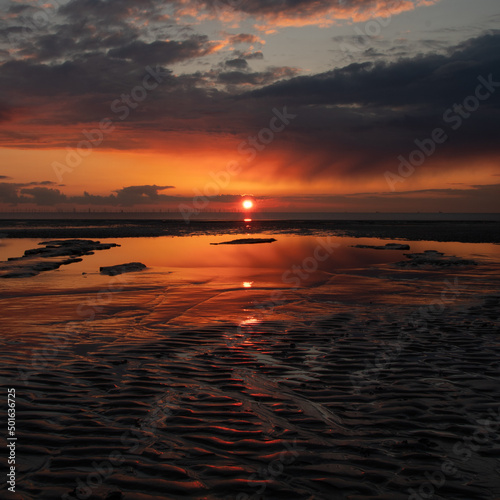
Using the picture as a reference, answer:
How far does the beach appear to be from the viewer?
5.01m

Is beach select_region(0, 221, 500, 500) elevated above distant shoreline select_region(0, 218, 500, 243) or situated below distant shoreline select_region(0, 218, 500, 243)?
below

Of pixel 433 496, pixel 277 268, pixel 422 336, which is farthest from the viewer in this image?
pixel 277 268

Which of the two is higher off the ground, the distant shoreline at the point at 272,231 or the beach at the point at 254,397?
the distant shoreline at the point at 272,231

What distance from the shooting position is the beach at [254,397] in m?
5.01

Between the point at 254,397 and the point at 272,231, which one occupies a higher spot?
the point at 272,231

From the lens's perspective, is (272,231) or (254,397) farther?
(272,231)

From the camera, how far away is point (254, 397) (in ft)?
23.9

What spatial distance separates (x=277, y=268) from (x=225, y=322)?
581 inches

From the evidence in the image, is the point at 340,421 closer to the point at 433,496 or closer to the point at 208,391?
the point at 433,496

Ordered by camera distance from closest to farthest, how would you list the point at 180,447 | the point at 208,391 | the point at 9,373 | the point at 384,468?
the point at 384,468 < the point at 180,447 < the point at 208,391 < the point at 9,373

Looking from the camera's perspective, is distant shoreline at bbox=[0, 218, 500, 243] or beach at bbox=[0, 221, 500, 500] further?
distant shoreline at bbox=[0, 218, 500, 243]

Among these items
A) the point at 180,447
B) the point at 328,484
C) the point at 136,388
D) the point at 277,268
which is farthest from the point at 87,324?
the point at 277,268

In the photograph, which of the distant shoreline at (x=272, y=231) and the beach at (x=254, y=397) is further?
the distant shoreline at (x=272, y=231)

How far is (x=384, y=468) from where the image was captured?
5.19 metres
